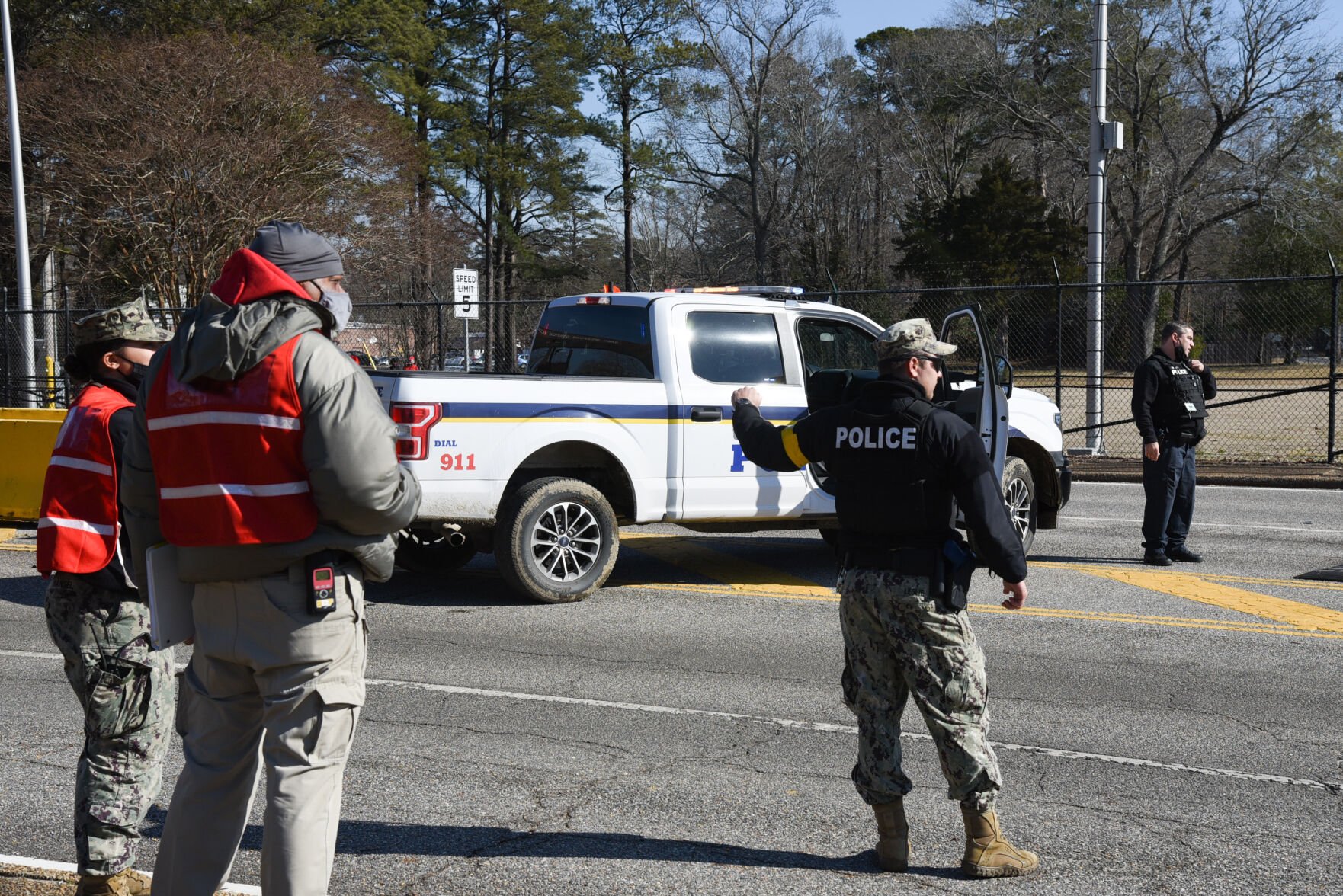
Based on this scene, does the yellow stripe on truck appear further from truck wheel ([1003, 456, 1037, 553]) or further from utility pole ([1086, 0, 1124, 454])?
utility pole ([1086, 0, 1124, 454])

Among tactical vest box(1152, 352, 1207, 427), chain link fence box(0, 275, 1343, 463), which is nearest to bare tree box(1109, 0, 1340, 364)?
chain link fence box(0, 275, 1343, 463)

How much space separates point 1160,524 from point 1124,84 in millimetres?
39375

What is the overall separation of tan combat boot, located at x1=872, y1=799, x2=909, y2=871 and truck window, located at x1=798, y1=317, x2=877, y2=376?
18.1 feet

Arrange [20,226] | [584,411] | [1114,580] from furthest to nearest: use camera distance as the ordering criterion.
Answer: [20,226], [1114,580], [584,411]

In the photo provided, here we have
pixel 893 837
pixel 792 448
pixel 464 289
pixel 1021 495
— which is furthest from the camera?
pixel 464 289

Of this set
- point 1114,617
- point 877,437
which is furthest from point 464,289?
point 877,437

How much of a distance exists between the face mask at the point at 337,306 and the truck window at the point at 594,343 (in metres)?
5.68

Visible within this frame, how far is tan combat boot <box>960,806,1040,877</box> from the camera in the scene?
399 centimetres

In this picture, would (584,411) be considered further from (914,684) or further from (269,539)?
(269,539)

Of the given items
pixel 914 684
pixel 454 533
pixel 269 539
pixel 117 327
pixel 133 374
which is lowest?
pixel 454 533

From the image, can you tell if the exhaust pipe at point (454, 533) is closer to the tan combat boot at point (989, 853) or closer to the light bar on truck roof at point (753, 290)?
the light bar on truck roof at point (753, 290)

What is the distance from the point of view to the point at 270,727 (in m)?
3.00

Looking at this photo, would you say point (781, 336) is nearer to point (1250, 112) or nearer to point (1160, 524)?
point (1160, 524)

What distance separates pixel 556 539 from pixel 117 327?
4841mm
